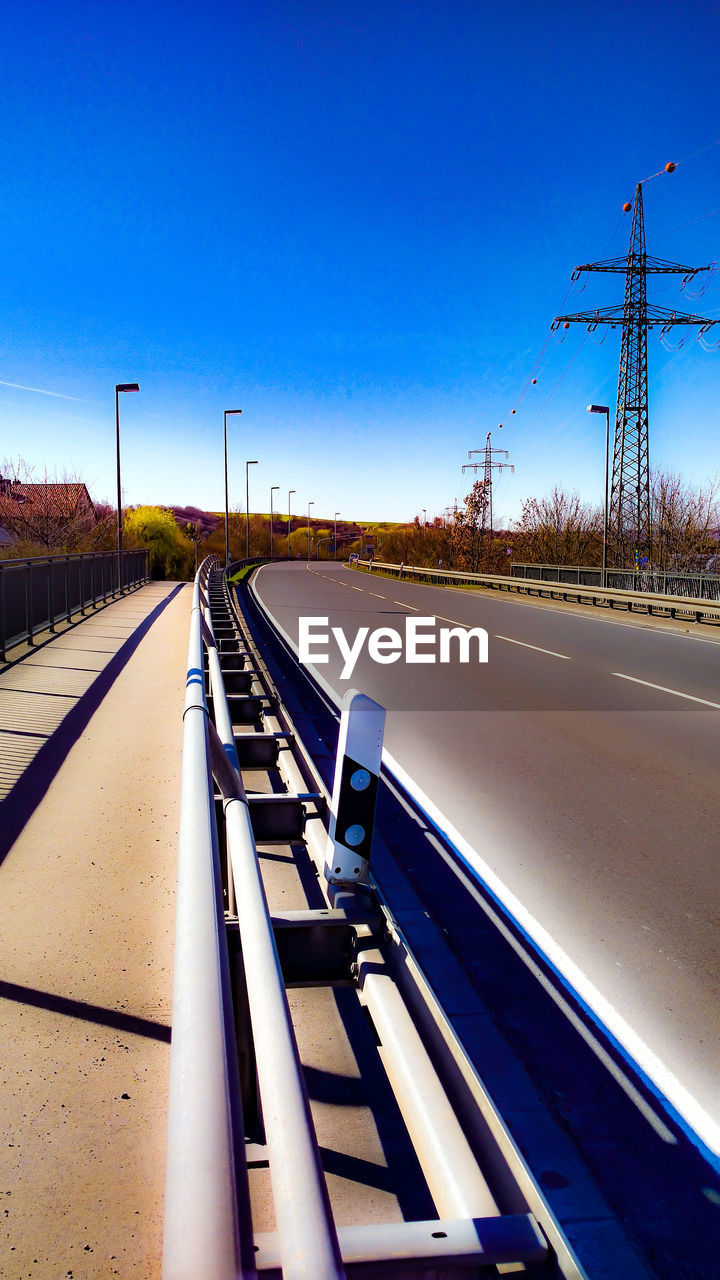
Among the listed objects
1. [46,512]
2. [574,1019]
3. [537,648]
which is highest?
[46,512]

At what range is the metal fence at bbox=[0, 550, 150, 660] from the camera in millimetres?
13266

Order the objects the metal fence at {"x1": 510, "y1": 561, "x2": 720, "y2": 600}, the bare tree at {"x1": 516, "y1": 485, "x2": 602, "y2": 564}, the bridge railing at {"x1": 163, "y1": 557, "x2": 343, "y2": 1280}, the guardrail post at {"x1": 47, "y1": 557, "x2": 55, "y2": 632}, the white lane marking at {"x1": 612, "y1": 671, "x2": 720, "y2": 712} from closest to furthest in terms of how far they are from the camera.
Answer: the bridge railing at {"x1": 163, "y1": 557, "x2": 343, "y2": 1280}
the white lane marking at {"x1": 612, "y1": 671, "x2": 720, "y2": 712}
the guardrail post at {"x1": 47, "y1": 557, "x2": 55, "y2": 632}
the metal fence at {"x1": 510, "y1": 561, "x2": 720, "y2": 600}
the bare tree at {"x1": 516, "y1": 485, "x2": 602, "y2": 564}

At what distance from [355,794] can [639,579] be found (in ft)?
94.1

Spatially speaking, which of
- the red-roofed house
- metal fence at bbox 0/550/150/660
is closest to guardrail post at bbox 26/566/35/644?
metal fence at bbox 0/550/150/660

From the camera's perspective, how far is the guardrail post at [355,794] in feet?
13.2

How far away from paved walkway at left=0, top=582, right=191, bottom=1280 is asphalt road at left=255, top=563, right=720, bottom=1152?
6.00 feet

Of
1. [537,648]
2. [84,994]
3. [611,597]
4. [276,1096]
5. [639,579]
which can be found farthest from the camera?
[639,579]

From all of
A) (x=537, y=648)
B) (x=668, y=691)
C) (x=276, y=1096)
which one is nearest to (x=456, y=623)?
(x=537, y=648)

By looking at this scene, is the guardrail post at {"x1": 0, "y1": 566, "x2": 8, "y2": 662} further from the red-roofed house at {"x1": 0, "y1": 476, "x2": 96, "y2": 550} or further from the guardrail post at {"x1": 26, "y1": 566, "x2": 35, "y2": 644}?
the red-roofed house at {"x1": 0, "y1": 476, "x2": 96, "y2": 550}

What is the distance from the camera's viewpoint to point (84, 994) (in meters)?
3.77

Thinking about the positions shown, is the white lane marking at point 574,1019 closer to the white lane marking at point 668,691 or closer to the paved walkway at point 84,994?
the paved walkway at point 84,994

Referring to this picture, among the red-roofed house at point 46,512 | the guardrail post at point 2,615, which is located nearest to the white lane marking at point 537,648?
the guardrail post at point 2,615

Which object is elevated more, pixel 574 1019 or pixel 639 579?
pixel 639 579

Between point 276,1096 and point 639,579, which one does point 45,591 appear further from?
point 639,579
